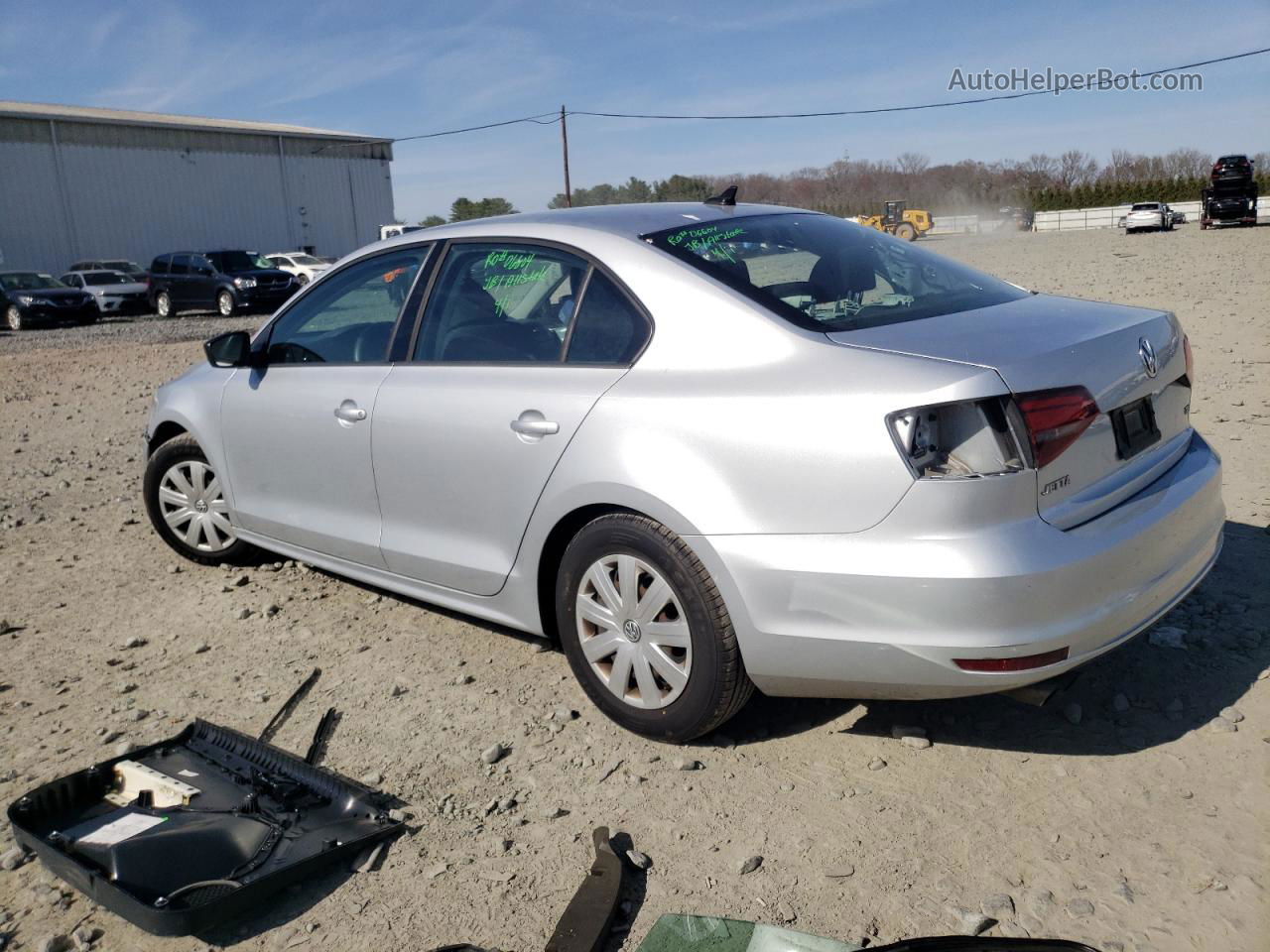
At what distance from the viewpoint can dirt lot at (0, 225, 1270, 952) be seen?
8.29 ft

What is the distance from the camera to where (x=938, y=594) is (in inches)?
103

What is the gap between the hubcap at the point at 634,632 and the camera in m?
3.11

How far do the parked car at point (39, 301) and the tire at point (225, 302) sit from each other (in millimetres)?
2898

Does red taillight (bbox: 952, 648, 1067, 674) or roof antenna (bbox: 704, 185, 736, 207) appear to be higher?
roof antenna (bbox: 704, 185, 736, 207)

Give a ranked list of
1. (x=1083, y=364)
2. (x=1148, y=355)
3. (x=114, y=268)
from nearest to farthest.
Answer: (x=1083, y=364) < (x=1148, y=355) < (x=114, y=268)

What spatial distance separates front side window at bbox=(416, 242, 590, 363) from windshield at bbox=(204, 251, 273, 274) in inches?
1011

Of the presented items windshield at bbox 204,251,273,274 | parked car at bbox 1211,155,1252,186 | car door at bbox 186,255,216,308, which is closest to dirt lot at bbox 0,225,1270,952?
car door at bbox 186,255,216,308

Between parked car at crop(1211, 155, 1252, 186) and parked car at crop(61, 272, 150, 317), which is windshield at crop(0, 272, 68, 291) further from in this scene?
parked car at crop(1211, 155, 1252, 186)

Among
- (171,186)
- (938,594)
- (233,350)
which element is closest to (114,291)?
(171,186)

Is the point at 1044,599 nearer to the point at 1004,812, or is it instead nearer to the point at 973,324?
the point at 1004,812

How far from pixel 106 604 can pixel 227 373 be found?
120 centimetres

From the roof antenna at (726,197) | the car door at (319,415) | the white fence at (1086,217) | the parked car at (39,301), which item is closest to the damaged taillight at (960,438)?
the roof antenna at (726,197)

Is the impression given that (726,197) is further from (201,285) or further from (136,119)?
(136,119)

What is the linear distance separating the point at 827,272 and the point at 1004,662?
144 centimetres
